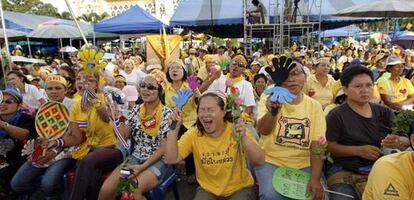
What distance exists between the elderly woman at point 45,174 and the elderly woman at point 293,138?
1889 millimetres

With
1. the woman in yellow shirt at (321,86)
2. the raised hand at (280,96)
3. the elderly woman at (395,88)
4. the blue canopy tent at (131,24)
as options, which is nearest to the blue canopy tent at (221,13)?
the blue canopy tent at (131,24)

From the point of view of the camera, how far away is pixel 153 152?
345 cm

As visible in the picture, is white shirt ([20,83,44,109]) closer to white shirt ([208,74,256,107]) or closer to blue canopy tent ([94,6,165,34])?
white shirt ([208,74,256,107])

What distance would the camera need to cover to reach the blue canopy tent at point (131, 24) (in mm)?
12602

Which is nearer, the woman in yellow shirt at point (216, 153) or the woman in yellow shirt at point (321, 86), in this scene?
the woman in yellow shirt at point (216, 153)

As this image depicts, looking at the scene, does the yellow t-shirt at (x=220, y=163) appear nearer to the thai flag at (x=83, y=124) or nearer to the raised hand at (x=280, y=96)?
the raised hand at (x=280, y=96)

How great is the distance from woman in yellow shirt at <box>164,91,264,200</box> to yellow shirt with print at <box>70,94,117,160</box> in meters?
1.14

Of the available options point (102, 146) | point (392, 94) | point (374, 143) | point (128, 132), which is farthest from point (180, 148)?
point (392, 94)

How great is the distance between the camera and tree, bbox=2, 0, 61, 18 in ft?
152

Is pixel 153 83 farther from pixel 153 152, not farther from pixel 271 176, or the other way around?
pixel 271 176

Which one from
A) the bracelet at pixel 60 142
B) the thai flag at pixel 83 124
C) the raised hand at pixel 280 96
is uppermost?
the raised hand at pixel 280 96

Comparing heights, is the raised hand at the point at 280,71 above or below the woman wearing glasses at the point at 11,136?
above

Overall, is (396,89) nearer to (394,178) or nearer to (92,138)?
(394,178)

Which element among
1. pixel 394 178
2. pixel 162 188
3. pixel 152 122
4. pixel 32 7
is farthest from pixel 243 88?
pixel 32 7
